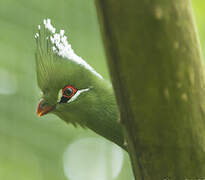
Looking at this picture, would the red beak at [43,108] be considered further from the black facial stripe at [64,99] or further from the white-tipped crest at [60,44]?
the white-tipped crest at [60,44]

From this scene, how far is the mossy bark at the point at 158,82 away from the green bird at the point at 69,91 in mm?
1258

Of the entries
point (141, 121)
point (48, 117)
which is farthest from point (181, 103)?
point (48, 117)

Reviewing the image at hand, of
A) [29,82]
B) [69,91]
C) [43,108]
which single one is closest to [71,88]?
[69,91]

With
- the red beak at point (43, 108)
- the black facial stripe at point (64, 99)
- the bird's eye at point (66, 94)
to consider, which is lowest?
the red beak at point (43, 108)

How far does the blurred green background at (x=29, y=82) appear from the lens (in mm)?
3934

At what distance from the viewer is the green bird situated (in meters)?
2.97

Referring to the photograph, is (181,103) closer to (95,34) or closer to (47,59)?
(47,59)

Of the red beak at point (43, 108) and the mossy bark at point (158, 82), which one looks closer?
the mossy bark at point (158, 82)

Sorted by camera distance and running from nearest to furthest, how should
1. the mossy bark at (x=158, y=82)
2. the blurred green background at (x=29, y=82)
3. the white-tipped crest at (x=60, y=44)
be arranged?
1. the mossy bark at (x=158, y=82)
2. the white-tipped crest at (x=60, y=44)
3. the blurred green background at (x=29, y=82)

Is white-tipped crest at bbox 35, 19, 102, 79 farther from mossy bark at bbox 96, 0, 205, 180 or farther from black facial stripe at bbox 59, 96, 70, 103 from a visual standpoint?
mossy bark at bbox 96, 0, 205, 180

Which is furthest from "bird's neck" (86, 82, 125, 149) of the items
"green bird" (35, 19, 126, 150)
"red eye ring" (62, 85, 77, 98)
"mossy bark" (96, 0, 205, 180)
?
"mossy bark" (96, 0, 205, 180)

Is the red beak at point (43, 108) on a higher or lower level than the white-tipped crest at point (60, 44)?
lower

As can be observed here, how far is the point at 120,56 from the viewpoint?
1.50 metres

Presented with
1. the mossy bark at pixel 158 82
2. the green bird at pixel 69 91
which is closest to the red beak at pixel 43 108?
the green bird at pixel 69 91
